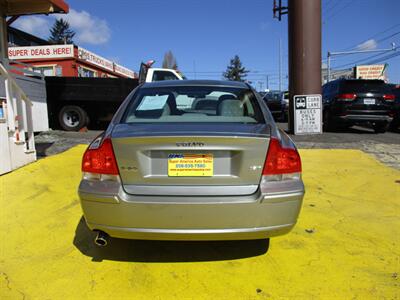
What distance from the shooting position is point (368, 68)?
2111 inches

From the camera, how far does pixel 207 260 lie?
3154 mm

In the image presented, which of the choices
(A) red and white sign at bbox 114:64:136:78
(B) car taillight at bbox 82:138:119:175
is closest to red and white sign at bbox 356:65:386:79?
(A) red and white sign at bbox 114:64:136:78

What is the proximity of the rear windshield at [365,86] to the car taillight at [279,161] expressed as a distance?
31.3 ft

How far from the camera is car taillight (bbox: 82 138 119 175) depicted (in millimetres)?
2777

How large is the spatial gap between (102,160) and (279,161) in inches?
51.4

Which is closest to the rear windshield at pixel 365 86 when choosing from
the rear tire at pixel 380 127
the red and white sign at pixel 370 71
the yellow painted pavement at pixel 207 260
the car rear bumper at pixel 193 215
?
the rear tire at pixel 380 127

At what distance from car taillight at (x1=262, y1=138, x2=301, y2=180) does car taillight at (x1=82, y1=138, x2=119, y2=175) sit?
3.63 feet

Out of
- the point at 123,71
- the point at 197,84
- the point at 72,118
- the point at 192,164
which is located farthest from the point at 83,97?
the point at 123,71

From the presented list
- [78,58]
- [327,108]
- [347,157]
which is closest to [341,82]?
[327,108]

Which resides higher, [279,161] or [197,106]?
[197,106]

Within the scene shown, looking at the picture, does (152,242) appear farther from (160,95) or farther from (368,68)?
(368,68)

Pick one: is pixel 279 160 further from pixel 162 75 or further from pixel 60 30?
pixel 60 30

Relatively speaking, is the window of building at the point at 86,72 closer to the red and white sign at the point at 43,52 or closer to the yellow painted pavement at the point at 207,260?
the red and white sign at the point at 43,52

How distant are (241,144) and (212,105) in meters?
1.12
